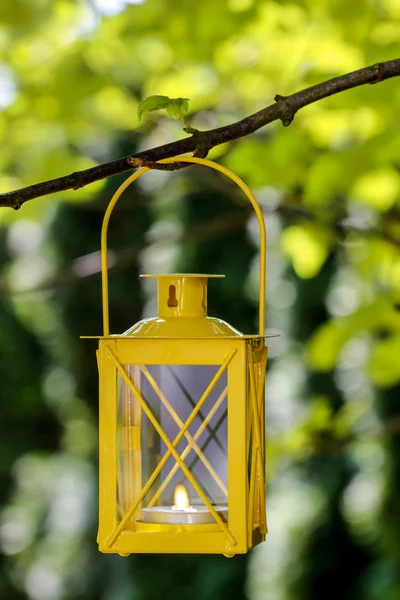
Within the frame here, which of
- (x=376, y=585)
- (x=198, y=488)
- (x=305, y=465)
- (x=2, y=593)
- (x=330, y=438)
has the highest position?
(x=198, y=488)

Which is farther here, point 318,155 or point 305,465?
point 305,465

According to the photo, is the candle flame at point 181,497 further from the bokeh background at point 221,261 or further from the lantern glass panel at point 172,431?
the bokeh background at point 221,261

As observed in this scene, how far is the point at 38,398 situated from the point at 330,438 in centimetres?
194

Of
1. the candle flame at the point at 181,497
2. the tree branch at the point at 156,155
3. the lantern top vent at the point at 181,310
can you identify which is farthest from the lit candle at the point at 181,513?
the tree branch at the point at 156,155

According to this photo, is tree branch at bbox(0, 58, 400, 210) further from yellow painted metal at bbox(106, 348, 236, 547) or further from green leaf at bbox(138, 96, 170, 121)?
yellow painted metal at bbox(106, 348, 236, 547)

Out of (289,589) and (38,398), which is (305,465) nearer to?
(289,589)

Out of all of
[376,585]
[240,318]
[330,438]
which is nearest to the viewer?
[330,438]

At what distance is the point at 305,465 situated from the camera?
10.7 feet

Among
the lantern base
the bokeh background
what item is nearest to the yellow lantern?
the lantern base

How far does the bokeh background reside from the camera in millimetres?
1688

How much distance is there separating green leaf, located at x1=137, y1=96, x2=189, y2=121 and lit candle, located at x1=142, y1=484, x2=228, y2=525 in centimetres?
32

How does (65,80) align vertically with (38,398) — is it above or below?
above

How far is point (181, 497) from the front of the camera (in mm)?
854

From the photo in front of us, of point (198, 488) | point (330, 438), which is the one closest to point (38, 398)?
point (330, 438)
